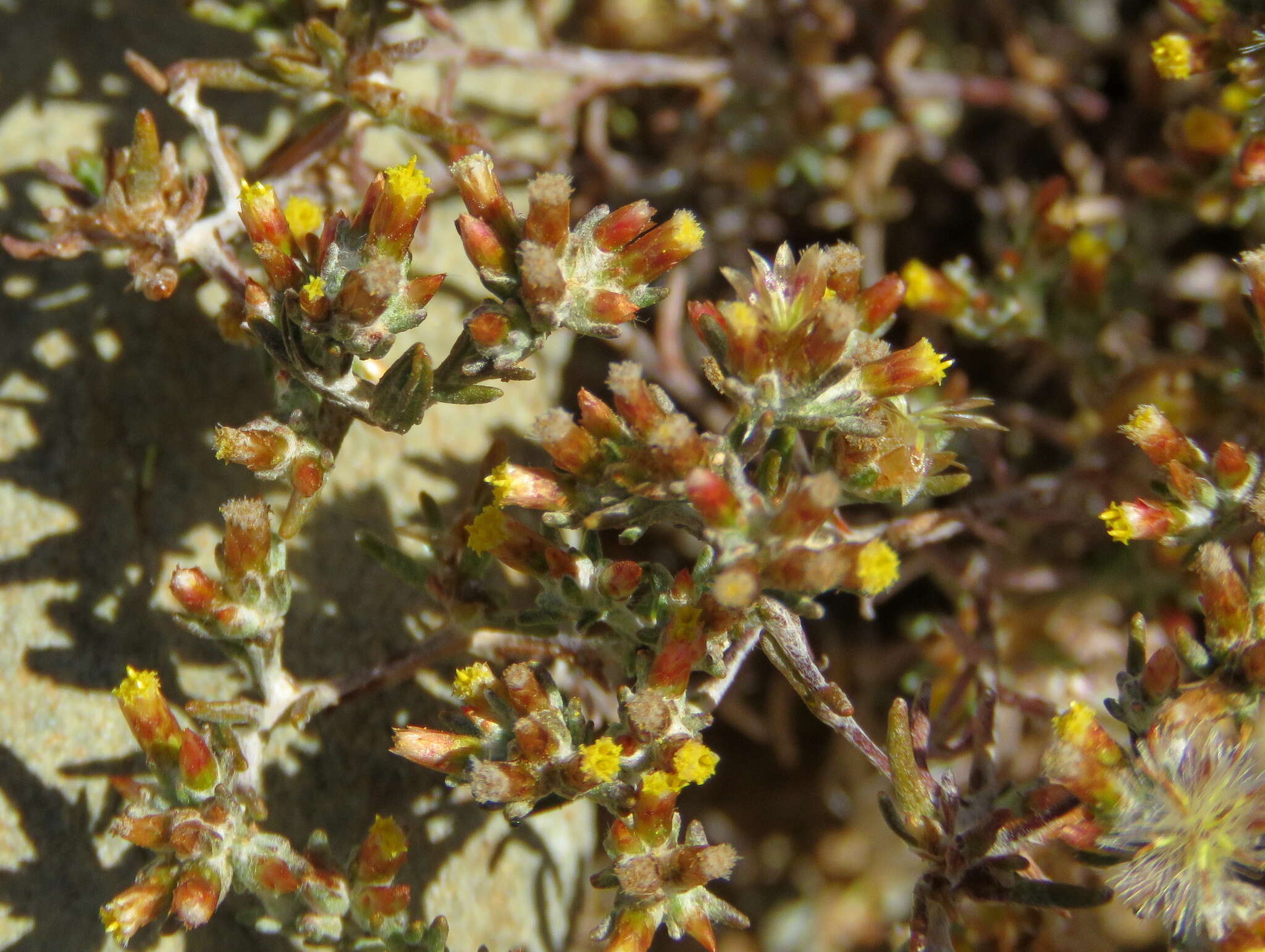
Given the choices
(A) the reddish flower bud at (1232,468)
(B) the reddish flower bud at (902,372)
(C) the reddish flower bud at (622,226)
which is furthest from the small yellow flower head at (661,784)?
(A) the reddish flower bud at (1232,468)

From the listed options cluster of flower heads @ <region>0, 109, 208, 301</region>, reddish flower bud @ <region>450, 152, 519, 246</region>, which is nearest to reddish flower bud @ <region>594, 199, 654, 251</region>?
reddish flower bud @ <region>450, 152, 519, 246</region>

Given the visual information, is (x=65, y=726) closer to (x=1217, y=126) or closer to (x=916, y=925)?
(x=916, y=925)

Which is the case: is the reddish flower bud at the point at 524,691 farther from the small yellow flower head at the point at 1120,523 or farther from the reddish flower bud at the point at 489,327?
the small yellow flower head at the point at 1120,523

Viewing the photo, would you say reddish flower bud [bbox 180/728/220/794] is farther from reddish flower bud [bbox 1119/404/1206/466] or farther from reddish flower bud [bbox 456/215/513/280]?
reddish flower bud [bbox 1119/404/1206/466]

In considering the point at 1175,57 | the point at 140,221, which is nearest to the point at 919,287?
the point at 1175,57

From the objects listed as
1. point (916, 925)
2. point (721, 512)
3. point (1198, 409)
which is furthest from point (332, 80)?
→ point (1198, 409)

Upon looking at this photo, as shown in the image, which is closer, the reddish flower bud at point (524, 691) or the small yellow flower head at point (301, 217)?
the reddish flower bud at point (524, 691)

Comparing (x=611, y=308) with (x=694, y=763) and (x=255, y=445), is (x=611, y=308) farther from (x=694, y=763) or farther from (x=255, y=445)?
(x=694, y=763)
